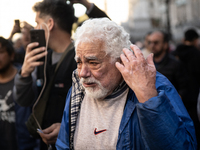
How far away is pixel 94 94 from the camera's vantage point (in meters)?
1.75

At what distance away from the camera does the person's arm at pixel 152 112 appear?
1354 millimetres

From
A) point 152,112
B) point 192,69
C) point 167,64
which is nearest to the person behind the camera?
point 152,112

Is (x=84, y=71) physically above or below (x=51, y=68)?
above

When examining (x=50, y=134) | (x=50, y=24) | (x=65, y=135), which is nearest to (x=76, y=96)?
(x=65, y=135)

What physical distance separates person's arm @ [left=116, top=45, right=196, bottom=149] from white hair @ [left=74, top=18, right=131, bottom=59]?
27cm

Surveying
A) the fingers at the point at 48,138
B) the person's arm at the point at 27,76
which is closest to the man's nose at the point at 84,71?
the person's arm at the point at 27,76

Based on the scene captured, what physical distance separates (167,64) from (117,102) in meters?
2.91

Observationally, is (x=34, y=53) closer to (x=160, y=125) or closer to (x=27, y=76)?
(x=27, y=76)

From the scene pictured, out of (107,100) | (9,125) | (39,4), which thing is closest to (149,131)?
(107,100)

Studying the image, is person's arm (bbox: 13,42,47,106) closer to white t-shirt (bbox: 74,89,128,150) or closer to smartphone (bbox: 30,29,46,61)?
smartphone (bbox: 30,29,46,61)

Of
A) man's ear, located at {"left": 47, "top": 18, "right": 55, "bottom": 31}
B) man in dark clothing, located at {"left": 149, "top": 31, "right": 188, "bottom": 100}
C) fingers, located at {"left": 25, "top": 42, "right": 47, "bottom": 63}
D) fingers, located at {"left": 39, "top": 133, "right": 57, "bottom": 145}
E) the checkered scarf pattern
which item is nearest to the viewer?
the checkered scarf pattern

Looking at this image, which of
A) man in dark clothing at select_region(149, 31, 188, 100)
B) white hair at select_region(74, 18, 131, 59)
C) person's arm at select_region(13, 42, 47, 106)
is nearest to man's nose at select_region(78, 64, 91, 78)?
white hair at select_region(74, 18, 131, 59)

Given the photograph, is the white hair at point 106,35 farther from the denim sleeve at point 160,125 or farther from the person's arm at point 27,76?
the person's arm at point 27,76

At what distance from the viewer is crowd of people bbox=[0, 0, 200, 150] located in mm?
1400
